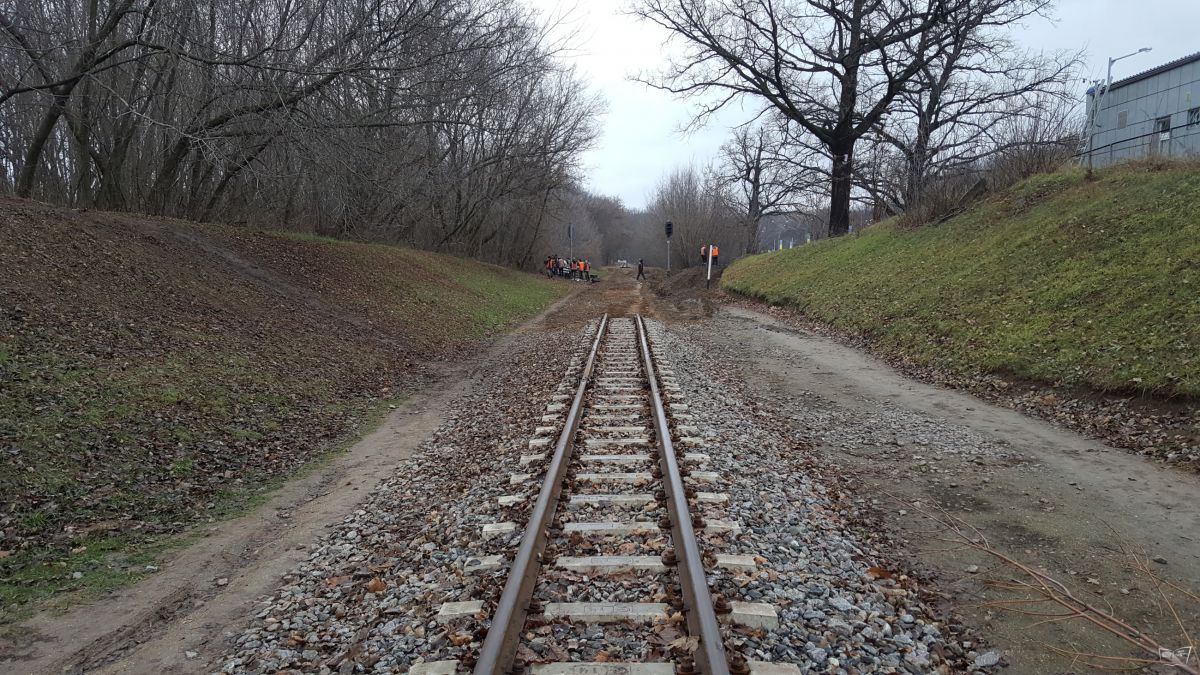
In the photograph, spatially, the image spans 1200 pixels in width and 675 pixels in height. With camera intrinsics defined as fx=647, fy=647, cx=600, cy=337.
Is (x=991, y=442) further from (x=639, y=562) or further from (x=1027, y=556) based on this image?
(x=639, y=562)

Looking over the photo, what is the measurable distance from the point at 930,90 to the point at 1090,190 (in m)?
14.1

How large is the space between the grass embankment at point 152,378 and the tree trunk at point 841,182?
65.7ft

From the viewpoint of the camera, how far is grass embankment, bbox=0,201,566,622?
4785mm

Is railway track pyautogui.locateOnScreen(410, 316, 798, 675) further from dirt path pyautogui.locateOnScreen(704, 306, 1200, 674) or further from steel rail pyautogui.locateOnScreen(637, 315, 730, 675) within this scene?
dirt path pyautogui.locateOnScreen(704, 306, 1200, 674)

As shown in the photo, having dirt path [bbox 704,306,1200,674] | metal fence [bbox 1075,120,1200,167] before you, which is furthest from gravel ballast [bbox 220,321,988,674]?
metal fence [bbox 1075,120,1200,167]

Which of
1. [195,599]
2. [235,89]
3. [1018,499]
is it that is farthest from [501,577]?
[235,89]

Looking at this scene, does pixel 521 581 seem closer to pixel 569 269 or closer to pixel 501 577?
pixel 501 577

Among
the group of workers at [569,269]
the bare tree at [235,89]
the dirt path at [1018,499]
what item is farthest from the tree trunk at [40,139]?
the group of workers at [569,269]

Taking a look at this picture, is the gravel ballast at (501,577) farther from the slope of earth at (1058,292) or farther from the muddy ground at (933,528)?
the slope of earth at (1058,292)

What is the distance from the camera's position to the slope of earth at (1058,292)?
7.90 metres

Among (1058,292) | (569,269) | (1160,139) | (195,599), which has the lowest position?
(195,599)

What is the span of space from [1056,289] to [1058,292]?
203 mm

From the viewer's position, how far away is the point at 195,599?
4031 millimetres

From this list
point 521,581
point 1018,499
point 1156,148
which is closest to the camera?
point 521,581
